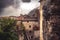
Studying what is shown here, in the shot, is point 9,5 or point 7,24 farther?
point 9,5

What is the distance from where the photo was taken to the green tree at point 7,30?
11616mm

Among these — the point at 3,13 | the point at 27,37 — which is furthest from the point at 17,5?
the point at 27,37

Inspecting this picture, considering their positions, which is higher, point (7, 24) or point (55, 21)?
point (55, 21)

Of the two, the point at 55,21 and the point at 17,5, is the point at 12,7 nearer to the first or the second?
the point at 17,5

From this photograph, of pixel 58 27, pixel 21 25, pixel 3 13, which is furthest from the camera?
pixel 3 13

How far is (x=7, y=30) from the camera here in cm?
1285

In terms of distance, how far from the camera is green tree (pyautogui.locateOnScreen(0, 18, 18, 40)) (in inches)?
457

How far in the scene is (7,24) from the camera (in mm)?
13656

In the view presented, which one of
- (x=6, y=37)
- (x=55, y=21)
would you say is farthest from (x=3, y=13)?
(x=55, y=21)

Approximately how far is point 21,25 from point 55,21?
48.4ft

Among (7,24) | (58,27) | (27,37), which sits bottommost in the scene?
(27,37)

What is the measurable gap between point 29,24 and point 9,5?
7.31 meters

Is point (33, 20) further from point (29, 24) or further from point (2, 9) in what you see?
point (2, 9)

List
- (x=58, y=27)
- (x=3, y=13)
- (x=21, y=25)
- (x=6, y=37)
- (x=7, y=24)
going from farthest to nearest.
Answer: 1. (x=3, y=13)
2. (x=21, y=25)
3. (x=7, y=24)
4. (x=6, y=37)
5. (x=58, y=27)
